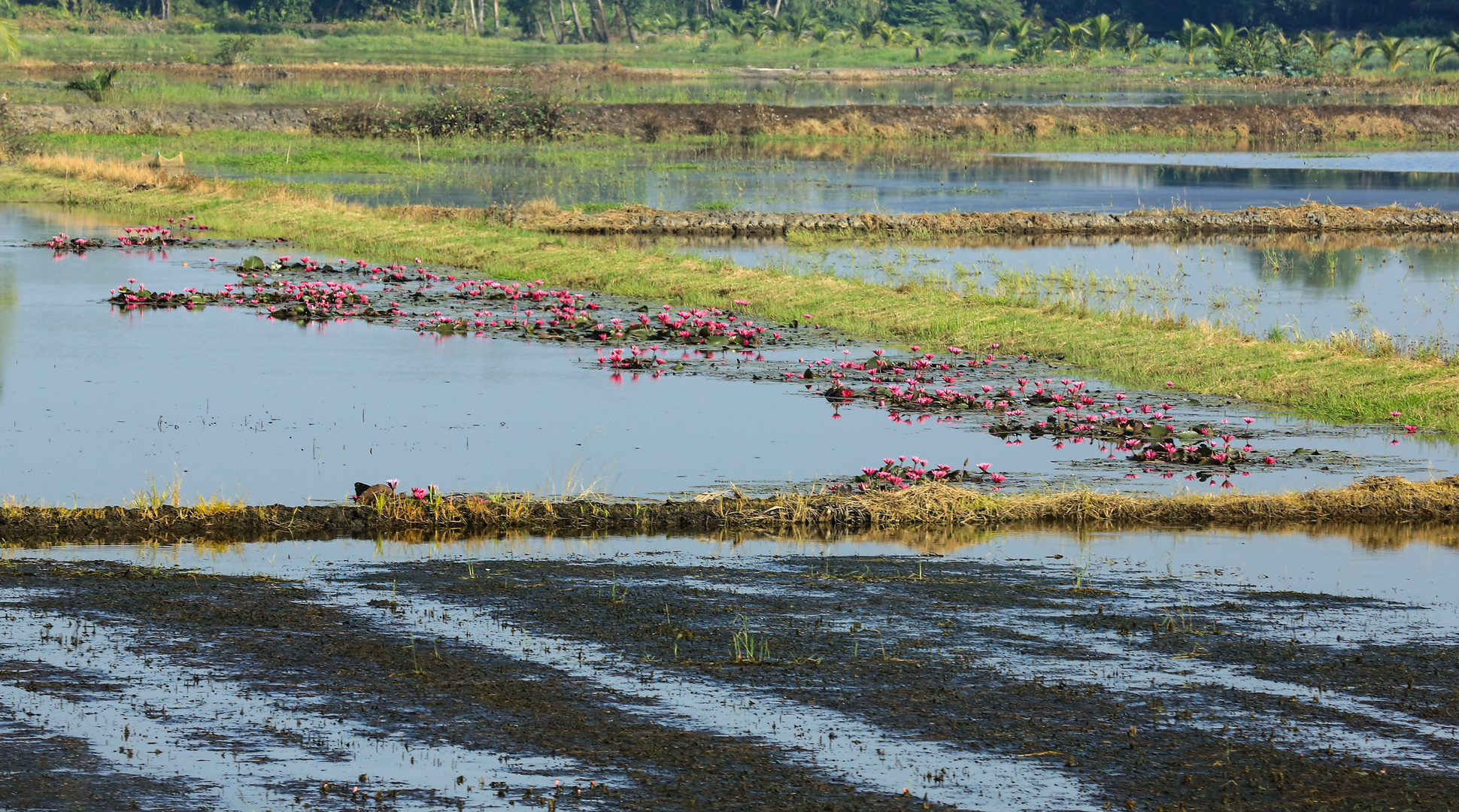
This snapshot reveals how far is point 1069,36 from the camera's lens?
4473 inches

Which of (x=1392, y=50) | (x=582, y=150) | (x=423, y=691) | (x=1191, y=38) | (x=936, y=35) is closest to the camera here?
(x=423, y=691)

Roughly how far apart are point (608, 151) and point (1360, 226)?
25.4 meters

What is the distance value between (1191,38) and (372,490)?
358 feet

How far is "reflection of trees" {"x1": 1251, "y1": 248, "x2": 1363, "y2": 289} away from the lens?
2966 cm

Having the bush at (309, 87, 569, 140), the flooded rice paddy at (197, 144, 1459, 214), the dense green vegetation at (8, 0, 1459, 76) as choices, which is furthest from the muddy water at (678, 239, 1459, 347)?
the dense green vegetation at (8, 0, 1459, 76)

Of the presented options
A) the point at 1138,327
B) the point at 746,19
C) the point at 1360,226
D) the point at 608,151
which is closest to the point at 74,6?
the point at 746,19

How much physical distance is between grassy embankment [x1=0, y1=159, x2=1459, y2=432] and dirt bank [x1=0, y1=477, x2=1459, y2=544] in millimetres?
4408

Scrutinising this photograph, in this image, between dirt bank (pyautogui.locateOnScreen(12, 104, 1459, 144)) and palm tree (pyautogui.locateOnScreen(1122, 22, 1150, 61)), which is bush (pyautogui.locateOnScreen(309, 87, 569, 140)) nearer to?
dirt bank (pyautogui.locateOnScreen(12, 104, 1459, 144))

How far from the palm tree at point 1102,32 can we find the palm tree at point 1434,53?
2051 centimetres

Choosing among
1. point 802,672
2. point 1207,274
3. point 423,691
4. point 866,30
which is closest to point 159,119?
point 1207,274

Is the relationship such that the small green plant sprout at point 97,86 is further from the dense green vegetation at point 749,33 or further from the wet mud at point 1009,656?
the wet mud at point 1009,656

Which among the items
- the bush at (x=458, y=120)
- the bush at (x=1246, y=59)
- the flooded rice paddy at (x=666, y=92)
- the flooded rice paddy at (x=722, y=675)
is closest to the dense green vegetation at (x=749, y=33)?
the bush at (x=1246, y=59)

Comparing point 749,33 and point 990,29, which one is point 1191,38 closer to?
point 990,29

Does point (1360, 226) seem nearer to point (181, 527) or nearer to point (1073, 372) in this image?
point (1073, 372)
